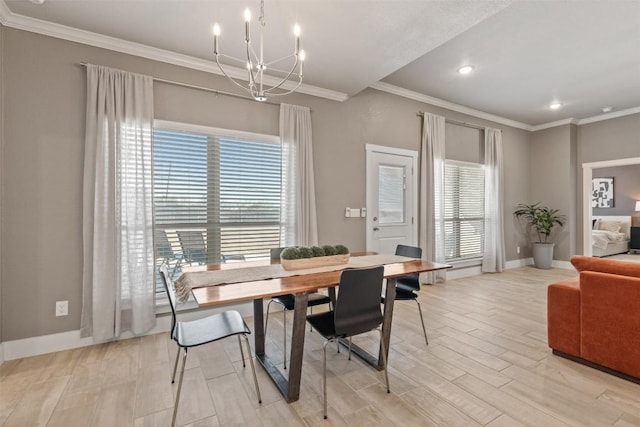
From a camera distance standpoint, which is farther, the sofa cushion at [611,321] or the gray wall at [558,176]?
the gray wall at [558,176]

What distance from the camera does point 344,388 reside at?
208cm

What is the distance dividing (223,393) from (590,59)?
5.17m

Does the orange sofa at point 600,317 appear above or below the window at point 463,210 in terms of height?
below

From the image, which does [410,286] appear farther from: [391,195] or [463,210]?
[463,210]

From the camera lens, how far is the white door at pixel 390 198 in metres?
4.41

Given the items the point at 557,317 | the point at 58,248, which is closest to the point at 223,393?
the point at 58,248

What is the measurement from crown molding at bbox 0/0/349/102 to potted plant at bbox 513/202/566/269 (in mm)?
5688

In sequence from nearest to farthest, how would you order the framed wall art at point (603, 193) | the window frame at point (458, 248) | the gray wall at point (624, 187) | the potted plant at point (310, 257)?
the potted plant at point (310, 257)
the window frame at point (458, 248)
the gray wall at point (624, 187)
the framed wall art at point (603, 193)

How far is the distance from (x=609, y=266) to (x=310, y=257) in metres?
2.21

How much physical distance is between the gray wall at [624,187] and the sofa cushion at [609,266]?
8574mm

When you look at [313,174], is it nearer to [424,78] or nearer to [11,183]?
[424,78]

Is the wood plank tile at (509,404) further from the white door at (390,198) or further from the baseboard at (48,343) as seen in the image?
the baseboard at (48,343)

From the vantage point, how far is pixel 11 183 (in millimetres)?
2527

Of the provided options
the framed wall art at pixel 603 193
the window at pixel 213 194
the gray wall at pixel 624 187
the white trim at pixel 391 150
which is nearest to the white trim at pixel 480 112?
the white trim at pixel 391 150
